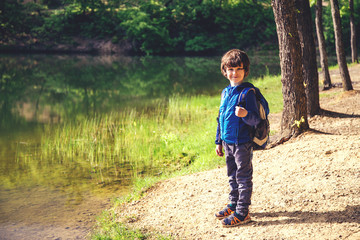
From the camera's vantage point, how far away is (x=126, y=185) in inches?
298

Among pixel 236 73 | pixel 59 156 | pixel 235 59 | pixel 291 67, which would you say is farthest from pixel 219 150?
pixel 59 156

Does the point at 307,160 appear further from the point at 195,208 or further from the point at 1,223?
the point at 1,223

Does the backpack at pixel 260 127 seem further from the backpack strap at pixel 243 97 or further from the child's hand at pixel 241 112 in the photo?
the child's hand at pixel 241 112

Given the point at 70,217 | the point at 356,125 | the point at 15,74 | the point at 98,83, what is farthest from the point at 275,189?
the point at 15,74

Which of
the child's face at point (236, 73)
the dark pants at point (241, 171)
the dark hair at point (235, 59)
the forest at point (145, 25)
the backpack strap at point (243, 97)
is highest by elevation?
the forest at point (145, 25)

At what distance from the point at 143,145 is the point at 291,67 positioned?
13.5 feet

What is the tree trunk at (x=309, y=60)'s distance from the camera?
910 cm

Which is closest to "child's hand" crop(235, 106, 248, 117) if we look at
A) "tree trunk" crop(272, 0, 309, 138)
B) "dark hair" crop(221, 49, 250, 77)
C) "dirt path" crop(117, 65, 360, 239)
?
"dark hair" crop(221, 49, 250, 77)

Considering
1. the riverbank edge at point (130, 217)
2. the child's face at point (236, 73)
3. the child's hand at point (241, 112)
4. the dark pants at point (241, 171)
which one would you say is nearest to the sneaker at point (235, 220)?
the dark pants at point (241, 171)

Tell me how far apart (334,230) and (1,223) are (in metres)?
4.71

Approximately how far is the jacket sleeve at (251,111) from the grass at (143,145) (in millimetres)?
1981

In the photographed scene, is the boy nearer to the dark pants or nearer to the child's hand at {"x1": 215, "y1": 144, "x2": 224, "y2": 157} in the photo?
the dark pants

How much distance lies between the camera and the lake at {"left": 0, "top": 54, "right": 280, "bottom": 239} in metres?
6.17

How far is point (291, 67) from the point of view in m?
7.56
